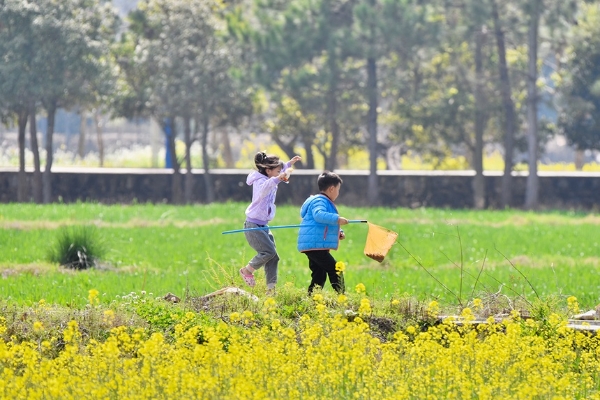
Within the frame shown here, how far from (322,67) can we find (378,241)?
97.6 feet

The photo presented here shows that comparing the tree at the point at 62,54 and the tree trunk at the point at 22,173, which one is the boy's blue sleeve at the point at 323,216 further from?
the tree trunk at the point at 22,173

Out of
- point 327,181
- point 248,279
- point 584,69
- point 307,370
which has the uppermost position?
point 584,69

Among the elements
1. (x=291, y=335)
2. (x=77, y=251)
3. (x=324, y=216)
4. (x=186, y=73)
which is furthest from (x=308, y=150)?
(x=291, y=335)

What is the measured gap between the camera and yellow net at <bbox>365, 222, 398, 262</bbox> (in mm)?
12047

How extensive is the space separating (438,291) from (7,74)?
26.3 m

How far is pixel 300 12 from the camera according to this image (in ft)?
134

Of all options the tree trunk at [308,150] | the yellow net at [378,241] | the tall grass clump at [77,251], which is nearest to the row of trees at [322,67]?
the tree trunk at [308,150]

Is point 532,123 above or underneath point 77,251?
above

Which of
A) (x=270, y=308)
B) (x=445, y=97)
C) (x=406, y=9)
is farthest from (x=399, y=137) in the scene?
(x=270, y=308)

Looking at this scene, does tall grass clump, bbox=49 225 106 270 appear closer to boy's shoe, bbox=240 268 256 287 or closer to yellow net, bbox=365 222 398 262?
boy's shoe, bbox=240 268 256 287

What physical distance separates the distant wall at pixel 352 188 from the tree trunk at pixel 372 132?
0.54 metres

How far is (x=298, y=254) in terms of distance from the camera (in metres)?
21.0

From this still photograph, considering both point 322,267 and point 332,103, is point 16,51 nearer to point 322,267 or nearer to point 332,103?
point 332,103

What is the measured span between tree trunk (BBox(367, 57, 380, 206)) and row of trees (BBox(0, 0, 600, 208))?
0.04 m
